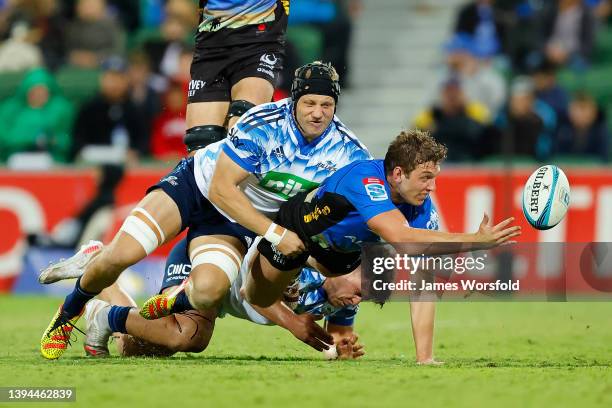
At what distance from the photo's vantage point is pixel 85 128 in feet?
49.9

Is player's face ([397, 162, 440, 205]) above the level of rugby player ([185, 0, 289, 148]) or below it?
below

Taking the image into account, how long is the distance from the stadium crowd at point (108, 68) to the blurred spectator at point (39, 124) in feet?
0.04

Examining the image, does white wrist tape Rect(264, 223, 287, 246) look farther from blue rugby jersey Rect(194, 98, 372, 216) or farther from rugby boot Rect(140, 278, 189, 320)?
rugby boot Rect(140, 278, 189, 320)

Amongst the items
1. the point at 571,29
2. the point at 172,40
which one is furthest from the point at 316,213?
the point at 571,29

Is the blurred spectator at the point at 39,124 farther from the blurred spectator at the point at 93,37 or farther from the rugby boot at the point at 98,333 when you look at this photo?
the rugby boot at the point at 98,333

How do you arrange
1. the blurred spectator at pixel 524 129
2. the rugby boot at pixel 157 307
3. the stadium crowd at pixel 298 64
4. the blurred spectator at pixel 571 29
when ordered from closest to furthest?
the rugby boot at pixel 157 307
the blurred spectator at pixel 524 129
the stadium crowd at pixel 298 64
the blurred spectator at pixel 571 29

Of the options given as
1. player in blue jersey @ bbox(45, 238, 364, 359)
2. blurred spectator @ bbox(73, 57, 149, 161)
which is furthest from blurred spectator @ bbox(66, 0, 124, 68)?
player in blue jersey @ bbox(45, 238, 364, 359)

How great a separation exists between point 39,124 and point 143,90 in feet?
4.75

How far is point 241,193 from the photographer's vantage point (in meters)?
7.92

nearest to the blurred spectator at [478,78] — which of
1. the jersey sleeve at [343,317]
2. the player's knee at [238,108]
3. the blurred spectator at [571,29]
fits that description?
the blurred spectator at [571,29]

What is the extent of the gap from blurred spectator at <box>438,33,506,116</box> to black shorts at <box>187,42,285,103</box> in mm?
6646

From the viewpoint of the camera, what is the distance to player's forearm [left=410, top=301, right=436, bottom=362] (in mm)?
7344

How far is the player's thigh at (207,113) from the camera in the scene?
9.30 meters

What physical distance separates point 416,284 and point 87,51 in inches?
424
